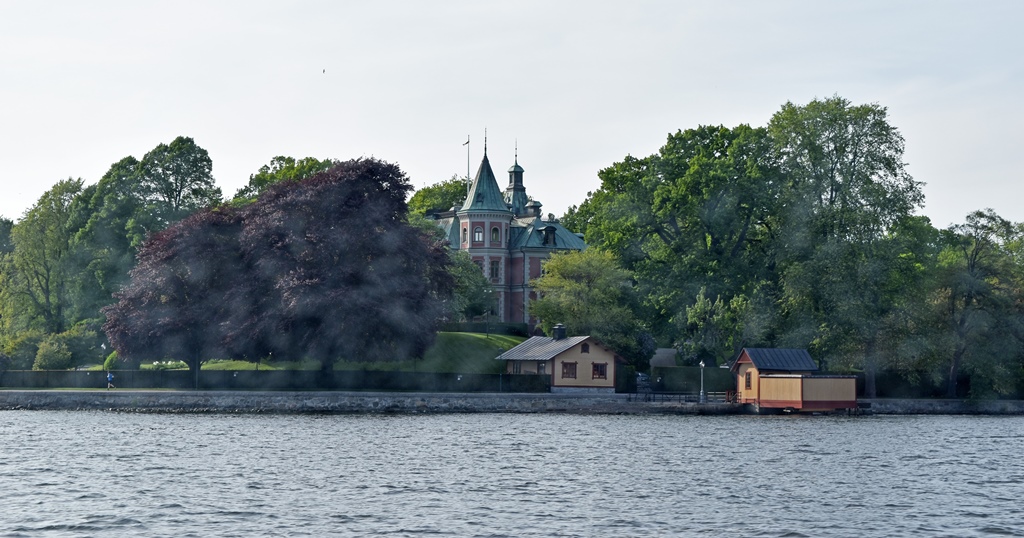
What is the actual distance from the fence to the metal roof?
373cm

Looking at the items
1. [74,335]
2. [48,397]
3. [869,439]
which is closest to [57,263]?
[74,335]

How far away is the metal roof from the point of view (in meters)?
77.5

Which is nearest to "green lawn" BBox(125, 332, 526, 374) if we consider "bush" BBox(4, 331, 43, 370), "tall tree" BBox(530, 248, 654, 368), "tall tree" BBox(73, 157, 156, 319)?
"tall tree" BBox(530, 248, 654, 368)

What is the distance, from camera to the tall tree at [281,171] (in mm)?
102312

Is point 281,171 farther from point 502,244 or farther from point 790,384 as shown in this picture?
point 790,384

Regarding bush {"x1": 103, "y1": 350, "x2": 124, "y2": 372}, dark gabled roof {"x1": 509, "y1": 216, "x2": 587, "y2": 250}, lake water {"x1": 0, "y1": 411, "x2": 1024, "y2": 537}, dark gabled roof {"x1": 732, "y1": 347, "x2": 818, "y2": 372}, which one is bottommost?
lake water {"x1": 0, "y1": 411, "x2": 1024, "y2": 537}


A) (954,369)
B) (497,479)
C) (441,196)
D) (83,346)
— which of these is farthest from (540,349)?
(441,196)

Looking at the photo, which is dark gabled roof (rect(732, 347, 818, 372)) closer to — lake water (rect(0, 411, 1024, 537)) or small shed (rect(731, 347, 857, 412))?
small shed (rect(731, 347, 857, 412))

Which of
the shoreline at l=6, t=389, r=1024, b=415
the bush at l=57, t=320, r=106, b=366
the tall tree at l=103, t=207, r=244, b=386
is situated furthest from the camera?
the bush at l=57, t=320, r=106, b=366

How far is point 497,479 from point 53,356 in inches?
1926

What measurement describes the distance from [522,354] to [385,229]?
14.2 m

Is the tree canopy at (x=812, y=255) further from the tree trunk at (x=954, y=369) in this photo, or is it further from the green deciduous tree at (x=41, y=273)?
the green deciduous tree at (x=41, y=273)

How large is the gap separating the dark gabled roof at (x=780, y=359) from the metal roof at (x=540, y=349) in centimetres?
1062

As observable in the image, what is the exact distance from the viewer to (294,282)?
6819cm
